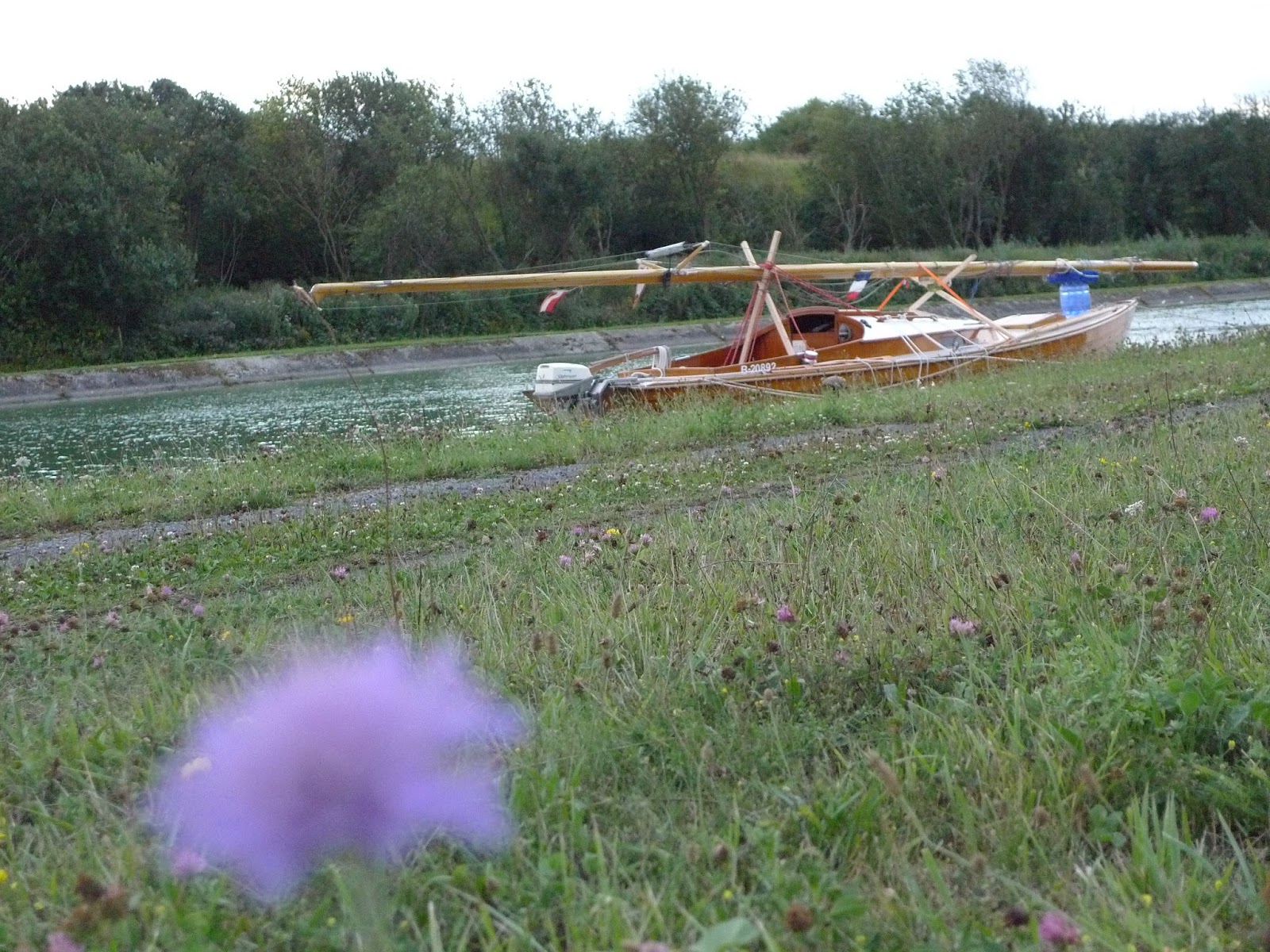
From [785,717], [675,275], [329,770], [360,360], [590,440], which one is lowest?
[360,360]

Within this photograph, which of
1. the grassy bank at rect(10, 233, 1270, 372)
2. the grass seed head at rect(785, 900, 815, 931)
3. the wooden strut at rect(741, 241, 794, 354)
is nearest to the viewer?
the grass seed head at rect(785, 900, 815, 931)

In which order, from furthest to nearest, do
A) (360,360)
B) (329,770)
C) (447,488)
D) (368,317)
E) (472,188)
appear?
(472,188) < (368,317) < (360,360) < (447,488) < (329,770)

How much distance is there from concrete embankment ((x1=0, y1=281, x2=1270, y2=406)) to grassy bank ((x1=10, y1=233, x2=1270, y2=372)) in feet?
5.30

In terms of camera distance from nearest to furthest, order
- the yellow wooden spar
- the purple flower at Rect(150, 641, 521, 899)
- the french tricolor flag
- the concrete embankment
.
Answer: the purple flower at Rect(150, 641, 521, 899), the yellow wooden spar, the french tricolor flag, the concrete embankment

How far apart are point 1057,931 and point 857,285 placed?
22362 mm

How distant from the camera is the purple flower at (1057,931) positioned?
193 cm

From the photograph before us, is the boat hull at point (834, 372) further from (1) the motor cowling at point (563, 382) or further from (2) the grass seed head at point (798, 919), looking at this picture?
(2) the grass seed head at point (798, 919)

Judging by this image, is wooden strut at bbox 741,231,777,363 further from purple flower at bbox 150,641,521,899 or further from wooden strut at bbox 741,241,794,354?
purple flower at bbox 150,641,521,899

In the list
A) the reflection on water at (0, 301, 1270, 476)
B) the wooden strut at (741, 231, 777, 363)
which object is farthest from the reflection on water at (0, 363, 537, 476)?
the wooden strut at (741, 231, 777, 363)

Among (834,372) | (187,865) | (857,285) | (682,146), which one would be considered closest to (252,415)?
(857,285)

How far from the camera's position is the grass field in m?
2.47

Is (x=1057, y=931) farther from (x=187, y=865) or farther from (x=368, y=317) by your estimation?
(x=368, y=317)

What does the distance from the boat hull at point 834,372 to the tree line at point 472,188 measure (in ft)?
94.9

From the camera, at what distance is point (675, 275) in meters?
22.2
